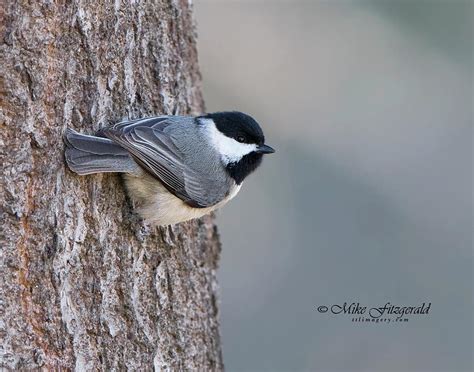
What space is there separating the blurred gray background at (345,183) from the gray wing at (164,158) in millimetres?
3102

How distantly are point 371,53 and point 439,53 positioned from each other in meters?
0.87

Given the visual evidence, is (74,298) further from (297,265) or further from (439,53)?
(439,53)

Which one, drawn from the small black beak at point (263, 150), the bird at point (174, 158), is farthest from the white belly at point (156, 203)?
the small black beak at point (263, 150)

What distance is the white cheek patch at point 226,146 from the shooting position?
3318 mm

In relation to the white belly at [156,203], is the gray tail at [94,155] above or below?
above

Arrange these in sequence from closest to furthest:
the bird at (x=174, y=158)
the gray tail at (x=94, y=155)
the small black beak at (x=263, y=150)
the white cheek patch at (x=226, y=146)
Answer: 1. the gray tail at (x=94, y=155)
2. the bird at (x=174, y=158)
3. the white cheek patch at (x=226, y=146)
4. the small black beak at (x=263, y=150)

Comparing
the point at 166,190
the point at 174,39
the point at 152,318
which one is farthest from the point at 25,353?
the point at 174,39

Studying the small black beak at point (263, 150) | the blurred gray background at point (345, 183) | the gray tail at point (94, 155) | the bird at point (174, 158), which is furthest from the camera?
the blurred gray background at point (345, 183)

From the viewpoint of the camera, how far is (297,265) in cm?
648

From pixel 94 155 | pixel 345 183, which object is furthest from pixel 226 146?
pixel 345 183

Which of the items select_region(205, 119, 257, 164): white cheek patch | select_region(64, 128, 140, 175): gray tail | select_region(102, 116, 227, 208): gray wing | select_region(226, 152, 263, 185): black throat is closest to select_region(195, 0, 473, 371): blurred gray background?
select_region(226, 152, 263, 185): black throat

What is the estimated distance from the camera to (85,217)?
265 centimetres

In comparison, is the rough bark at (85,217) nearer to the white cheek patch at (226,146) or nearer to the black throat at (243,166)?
the white cheek patch at (226,146)

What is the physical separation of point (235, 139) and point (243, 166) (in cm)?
15
